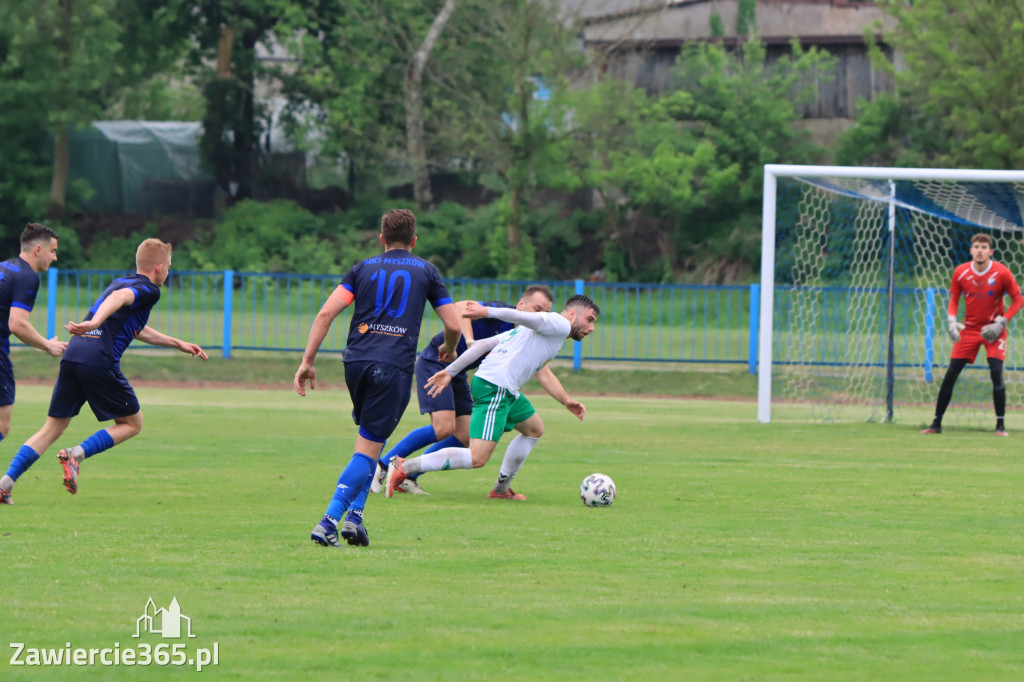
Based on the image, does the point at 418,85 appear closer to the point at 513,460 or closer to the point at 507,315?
the point at 513,460

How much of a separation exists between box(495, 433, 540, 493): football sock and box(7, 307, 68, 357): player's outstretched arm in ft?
10.7

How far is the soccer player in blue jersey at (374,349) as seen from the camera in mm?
6965

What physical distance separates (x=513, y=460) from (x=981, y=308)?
7.80 meters

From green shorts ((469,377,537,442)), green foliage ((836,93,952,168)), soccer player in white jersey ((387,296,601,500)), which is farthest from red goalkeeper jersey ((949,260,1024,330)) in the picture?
green foliage ((836,93,952,168))

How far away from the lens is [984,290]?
14.7 metres

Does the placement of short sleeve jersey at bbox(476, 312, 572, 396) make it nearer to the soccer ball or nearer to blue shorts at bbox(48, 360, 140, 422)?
the soccer ball

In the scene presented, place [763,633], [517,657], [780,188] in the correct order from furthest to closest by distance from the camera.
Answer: [780,188]
[763,633]
[517,657]

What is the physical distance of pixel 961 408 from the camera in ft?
64.6

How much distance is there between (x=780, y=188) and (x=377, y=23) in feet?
44.9

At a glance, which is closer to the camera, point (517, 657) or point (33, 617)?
point (517, 657)

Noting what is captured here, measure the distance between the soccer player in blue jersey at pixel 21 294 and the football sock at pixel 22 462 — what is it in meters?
0.46

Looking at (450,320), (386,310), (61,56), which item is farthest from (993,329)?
(61,56)

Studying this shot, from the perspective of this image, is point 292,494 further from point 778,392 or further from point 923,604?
point 778,392

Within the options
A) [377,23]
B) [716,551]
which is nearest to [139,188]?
[377,23]
